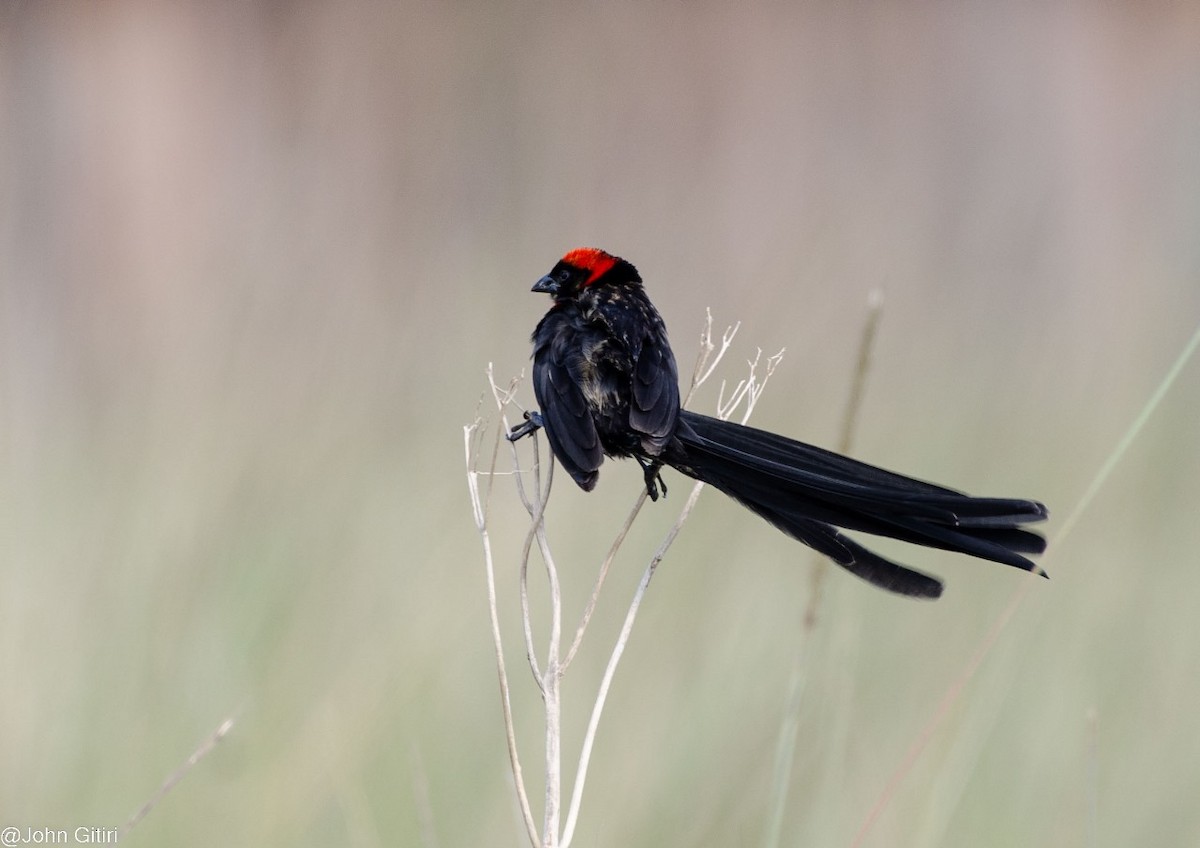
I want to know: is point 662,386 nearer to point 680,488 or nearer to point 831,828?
point 831,828

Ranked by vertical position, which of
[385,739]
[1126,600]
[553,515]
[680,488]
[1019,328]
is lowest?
[385,739]

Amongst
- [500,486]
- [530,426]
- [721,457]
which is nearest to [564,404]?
[530,426]

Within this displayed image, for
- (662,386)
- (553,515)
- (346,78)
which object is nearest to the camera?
(662,386)

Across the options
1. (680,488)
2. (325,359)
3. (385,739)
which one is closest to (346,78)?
(325,359)

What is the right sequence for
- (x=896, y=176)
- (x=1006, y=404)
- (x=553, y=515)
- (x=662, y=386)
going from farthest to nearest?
1. (x=896, y=176)
2. (x=1006, y=404)
3. (x=553, y=515)
4. (x=662, y=386)

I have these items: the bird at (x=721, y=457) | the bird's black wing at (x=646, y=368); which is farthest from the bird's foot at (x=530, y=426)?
the bird's black wing at (x=646, y=368)

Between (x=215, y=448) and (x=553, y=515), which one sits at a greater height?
(x=553, y=515)

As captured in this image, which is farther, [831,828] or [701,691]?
[701,691]
